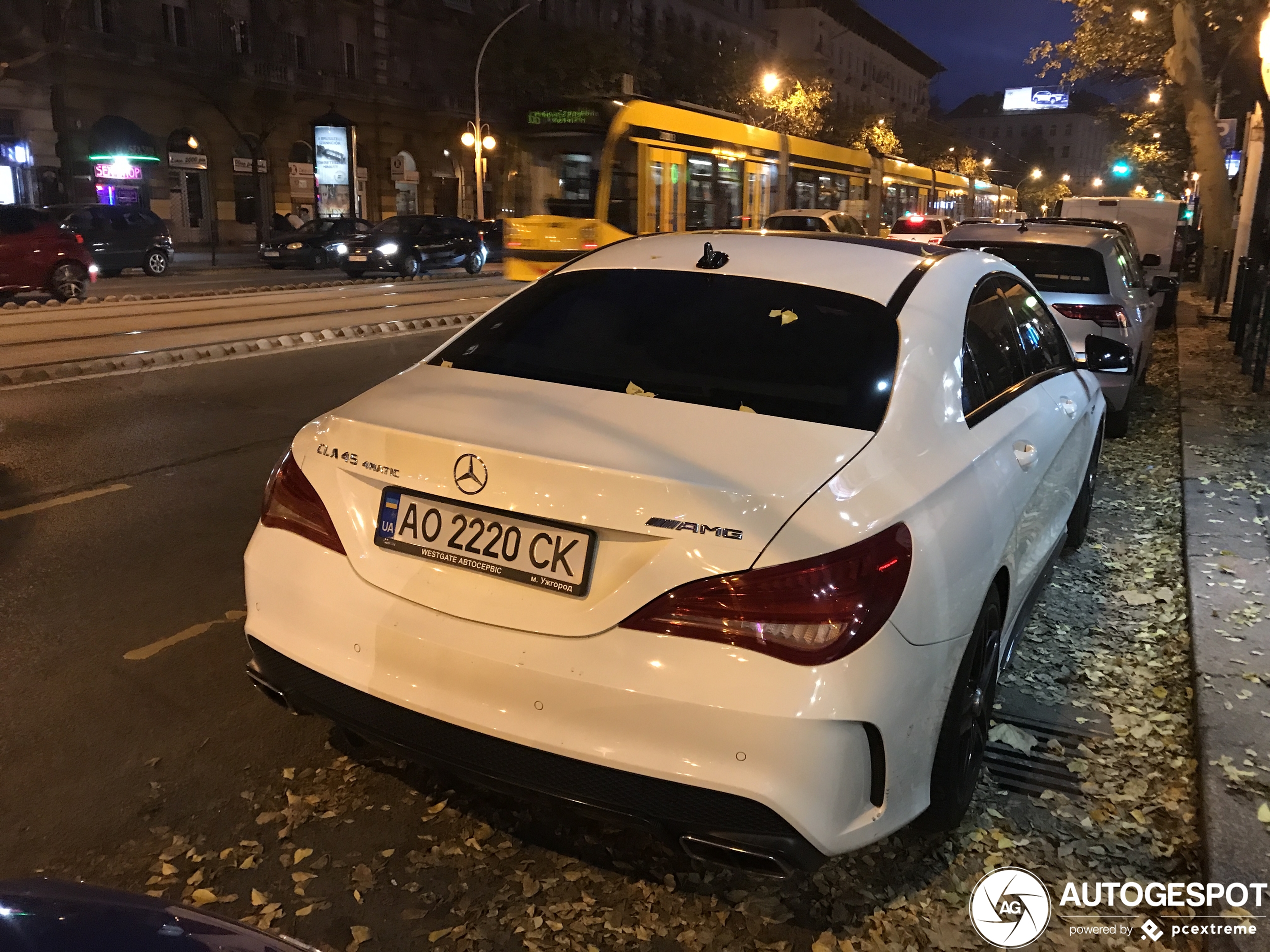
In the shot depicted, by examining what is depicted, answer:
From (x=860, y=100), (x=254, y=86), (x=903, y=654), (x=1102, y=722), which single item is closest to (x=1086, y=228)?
(x=1102, y=722)

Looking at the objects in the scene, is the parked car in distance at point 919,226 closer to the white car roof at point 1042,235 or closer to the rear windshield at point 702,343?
the white car roof at point 1042,235

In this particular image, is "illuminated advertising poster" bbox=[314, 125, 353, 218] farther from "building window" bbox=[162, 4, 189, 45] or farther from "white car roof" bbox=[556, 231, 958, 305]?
"white car roof" bbox=[556, 231, 958, 305]

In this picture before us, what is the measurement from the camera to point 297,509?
2.92m

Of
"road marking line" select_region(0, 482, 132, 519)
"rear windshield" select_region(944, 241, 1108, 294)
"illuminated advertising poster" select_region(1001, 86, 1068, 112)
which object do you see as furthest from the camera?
"illuminated advertising poster" select_region(1001, 86, 1068, 112)

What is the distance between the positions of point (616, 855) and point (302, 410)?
6.95m

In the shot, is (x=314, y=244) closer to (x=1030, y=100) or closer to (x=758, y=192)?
(x=758, y=192)

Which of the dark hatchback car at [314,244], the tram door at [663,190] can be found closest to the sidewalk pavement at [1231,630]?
the tram door at [663,190]

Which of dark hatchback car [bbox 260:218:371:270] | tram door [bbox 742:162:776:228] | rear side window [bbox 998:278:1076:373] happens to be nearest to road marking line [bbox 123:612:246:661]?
rear side window [bbox 998:278:1076:373]

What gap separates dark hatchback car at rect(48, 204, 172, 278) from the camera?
2373cm

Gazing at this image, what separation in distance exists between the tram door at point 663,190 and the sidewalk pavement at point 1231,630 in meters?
10.7

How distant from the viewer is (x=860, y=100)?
3258 inches

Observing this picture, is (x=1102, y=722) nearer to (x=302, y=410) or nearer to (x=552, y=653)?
(x=552, y=653)

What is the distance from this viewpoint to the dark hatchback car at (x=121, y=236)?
23.7m

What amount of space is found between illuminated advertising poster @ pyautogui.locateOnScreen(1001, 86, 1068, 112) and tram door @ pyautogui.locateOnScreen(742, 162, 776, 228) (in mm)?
115986
